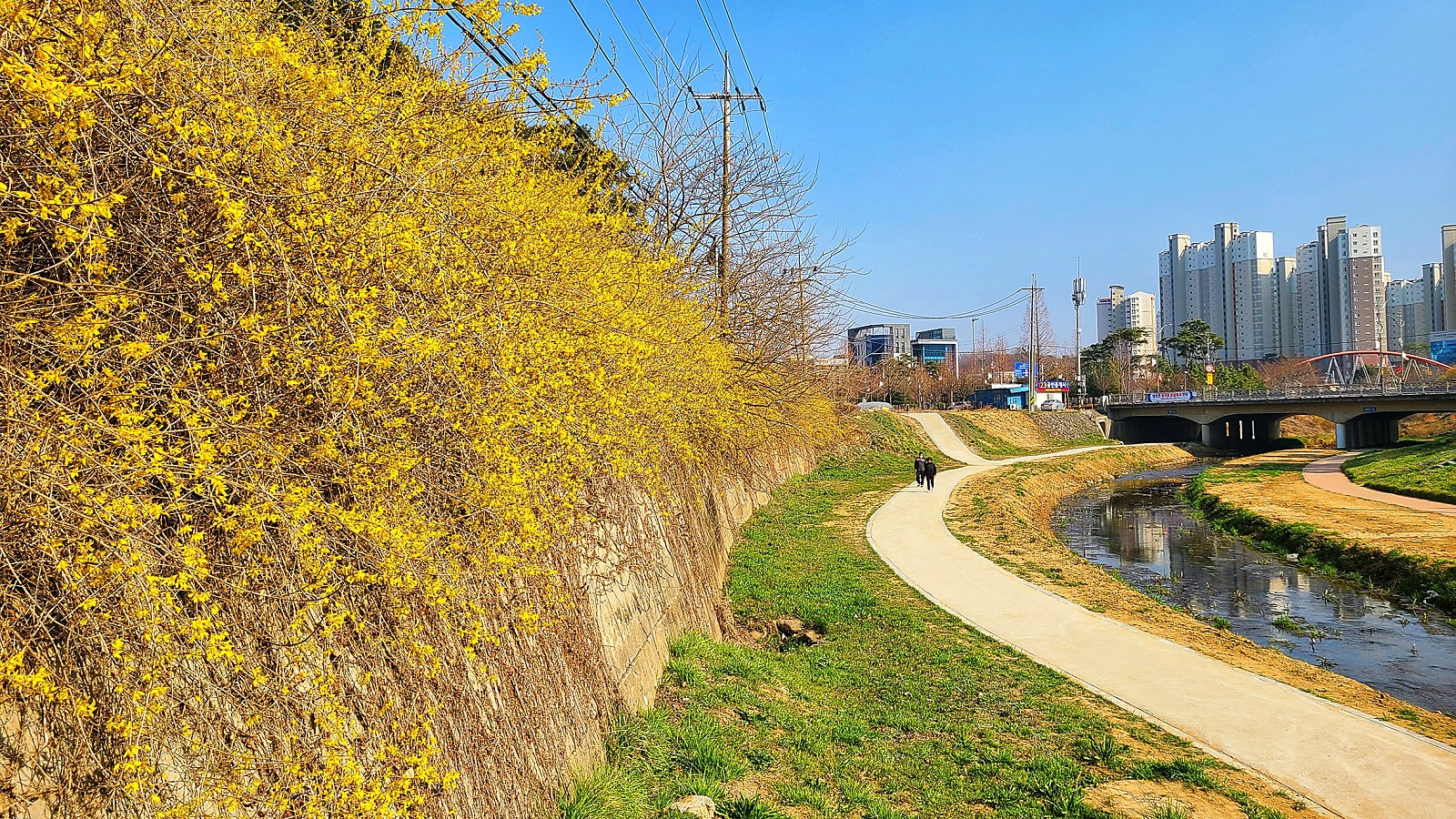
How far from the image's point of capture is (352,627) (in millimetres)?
2996

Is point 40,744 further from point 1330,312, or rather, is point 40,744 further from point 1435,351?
point 1330,312

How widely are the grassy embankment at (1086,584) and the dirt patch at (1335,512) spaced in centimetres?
589

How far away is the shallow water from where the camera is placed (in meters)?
10.9

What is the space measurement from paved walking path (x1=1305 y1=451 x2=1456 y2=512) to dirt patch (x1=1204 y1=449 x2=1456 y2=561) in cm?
38

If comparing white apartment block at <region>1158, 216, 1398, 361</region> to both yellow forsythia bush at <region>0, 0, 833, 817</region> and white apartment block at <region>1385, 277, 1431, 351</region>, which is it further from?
yellow forsythia bush at <region>0, 0, 833, 817</region>

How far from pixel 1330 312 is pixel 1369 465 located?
105149mm

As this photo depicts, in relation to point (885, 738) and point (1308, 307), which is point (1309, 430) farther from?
point (1308, 307)

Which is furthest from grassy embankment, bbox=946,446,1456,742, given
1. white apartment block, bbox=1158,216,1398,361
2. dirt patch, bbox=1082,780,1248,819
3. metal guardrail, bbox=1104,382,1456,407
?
white apartment block, bbox=1158,216,1398,361

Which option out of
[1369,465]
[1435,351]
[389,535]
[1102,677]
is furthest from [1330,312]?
[389,535]

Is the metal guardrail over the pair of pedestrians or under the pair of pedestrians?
over

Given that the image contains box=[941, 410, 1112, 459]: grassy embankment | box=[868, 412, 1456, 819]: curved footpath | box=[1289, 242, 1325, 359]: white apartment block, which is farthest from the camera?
box=[1289, 242, 1325, 359]: white apartment block

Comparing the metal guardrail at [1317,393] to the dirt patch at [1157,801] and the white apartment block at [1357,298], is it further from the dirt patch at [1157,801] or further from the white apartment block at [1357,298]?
the white apartment block at [1357,298]

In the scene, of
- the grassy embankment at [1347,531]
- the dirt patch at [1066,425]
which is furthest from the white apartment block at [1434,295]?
the grassy embankment at [1347,531]

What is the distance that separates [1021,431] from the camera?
160 feet
